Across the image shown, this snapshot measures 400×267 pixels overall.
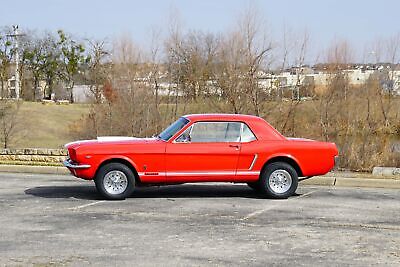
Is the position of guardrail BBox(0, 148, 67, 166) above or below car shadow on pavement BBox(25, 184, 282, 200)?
above

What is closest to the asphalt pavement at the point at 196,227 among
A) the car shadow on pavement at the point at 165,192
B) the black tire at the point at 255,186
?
the car shadow on pavement at the point at 165,192

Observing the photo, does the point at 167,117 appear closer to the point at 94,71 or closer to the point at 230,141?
the point at 94,71

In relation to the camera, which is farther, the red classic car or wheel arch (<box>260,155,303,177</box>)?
wheel arch (<box>260,155,303,177</box>)

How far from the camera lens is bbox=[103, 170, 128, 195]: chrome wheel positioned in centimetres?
1046

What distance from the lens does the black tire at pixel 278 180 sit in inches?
424

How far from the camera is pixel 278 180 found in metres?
10.9

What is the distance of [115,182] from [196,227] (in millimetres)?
2717

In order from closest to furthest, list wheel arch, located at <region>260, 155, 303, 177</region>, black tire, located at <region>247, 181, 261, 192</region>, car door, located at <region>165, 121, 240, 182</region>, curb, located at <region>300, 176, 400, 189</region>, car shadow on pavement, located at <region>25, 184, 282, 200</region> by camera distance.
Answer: car door, located at <region>165, 121, 240, 182</region> < wheel arch, located at <region>260, 155, 303, 177</region> < black tire, located at <region>247, 181, 261, 192</region> < car shadow on pavement, located at <region>25, 184, 282, 200</region> < curb, located at <region>300, 176, 400, 189</region>

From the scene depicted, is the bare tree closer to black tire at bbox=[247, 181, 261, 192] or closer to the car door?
black tire at bbox=[247, 181, 261, 192]

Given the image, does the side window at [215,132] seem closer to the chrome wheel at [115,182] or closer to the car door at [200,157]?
the car door at [200,157]

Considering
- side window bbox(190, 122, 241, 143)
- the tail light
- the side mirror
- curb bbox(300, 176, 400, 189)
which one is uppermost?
side window bbox(190, 122, 241, 143)

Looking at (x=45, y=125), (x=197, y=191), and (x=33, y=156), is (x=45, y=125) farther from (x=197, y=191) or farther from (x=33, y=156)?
(x=197, y=191)

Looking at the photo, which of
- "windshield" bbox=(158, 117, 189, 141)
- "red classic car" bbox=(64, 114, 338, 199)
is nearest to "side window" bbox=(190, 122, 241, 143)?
"red classic car" bbox=(64, 114, 338, 199)

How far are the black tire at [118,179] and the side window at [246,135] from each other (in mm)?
2124
